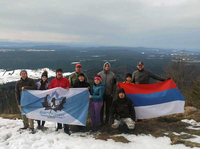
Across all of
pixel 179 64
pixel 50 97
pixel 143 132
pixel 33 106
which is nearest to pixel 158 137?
pixel 143 132

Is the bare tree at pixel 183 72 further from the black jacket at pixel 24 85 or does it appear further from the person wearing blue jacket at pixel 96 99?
the black jacket at pixel 24 85

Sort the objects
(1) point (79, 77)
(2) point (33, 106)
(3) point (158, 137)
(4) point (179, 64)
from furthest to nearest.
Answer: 1. (4) point (179, 64)
2. (2) point (33, 106)
3. (1) point (79, 77)
4. (3) point (158, 137)

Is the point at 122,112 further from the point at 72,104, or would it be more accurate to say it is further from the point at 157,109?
the point at 72,104

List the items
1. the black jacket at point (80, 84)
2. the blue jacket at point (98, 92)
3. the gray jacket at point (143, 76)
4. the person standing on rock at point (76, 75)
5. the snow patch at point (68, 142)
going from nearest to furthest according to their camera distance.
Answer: the snow patch at point (68, 142) → the blue jacket at point (98, 92) → the black jacket at point (80, 84) → the person standing on rock at point (76, 75) → the gray jacket at point (143, 76)

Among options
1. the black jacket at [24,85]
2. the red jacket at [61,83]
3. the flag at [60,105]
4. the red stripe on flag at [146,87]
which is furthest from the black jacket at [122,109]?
the black jacket at [24,85]

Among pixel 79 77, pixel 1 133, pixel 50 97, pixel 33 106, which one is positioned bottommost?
pixel 1 133

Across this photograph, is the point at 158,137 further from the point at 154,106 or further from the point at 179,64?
the point at 179,64

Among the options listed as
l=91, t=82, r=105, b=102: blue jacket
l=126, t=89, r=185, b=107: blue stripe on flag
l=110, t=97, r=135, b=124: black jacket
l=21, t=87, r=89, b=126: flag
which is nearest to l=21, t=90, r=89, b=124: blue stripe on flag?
l=21, t=87, r=89, b=126: flag
